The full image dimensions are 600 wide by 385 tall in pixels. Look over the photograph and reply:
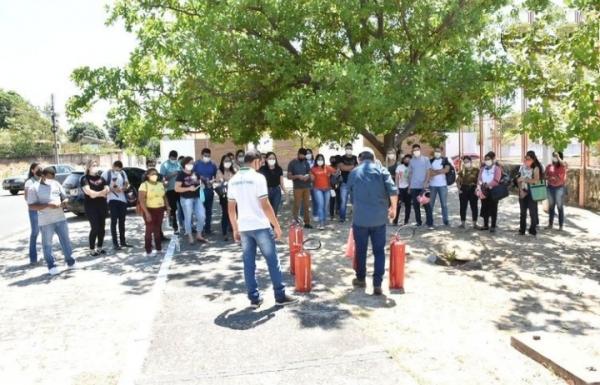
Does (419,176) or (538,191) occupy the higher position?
(419,176)

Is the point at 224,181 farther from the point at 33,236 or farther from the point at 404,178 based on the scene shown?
the point at 404,178

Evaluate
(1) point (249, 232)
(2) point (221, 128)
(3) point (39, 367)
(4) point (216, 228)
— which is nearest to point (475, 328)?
(1) point (249, 232)

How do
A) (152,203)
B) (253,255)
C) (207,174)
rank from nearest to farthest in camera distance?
(253,255) → (152,203) → (207,174)

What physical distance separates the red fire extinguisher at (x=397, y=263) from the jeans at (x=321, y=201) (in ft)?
16.9

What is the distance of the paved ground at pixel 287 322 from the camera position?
4258 millimetres

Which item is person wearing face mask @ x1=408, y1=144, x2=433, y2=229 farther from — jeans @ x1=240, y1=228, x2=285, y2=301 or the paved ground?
jeans @ x1=240, y1=228, x2=285, y2=301

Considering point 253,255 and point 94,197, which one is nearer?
point 253,255

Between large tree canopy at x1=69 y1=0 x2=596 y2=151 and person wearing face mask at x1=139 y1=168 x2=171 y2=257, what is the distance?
350cm

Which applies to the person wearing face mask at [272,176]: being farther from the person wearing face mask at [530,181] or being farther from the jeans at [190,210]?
the person wearing face mask at [530,181]

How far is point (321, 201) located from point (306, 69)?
3490 mm

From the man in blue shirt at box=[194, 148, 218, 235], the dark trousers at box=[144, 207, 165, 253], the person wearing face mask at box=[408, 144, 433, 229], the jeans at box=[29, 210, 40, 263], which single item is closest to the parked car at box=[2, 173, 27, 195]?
the man in blue shirt at box=[194, 148, 218, 235]

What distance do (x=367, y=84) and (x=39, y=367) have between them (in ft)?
27.2

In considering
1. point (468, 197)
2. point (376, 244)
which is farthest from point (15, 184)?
point (376, 244)

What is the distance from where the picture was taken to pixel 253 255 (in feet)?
19.6
